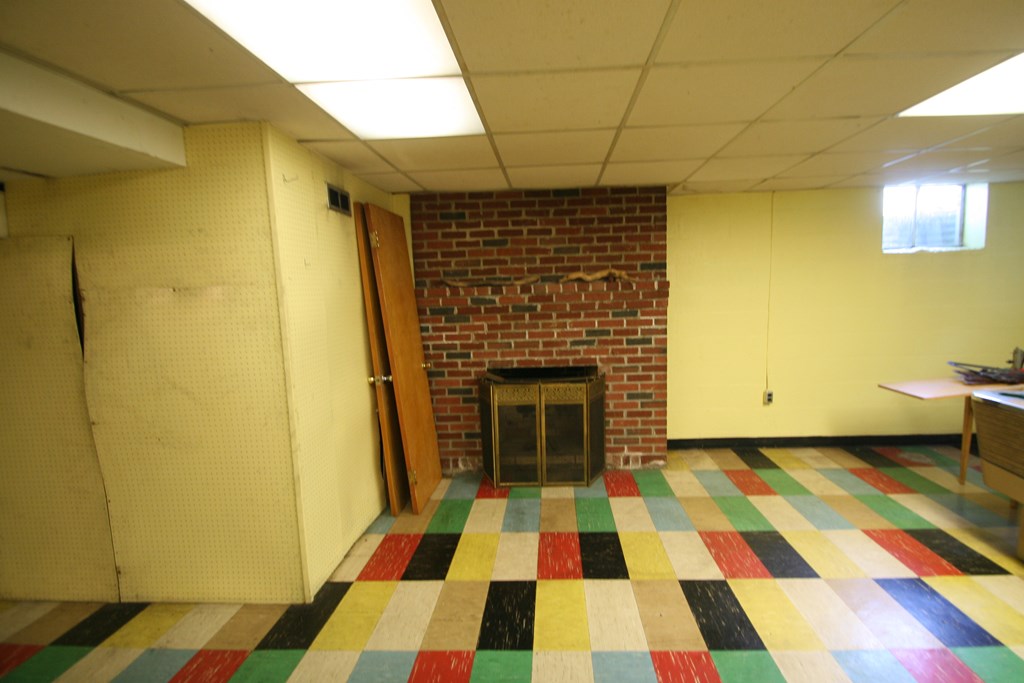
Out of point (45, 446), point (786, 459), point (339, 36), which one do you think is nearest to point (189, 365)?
point (45, 446)

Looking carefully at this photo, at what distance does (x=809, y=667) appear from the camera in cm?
164

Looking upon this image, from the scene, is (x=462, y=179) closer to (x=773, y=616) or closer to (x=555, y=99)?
(x=555, y=99)

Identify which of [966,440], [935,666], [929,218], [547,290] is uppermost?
[929,218]

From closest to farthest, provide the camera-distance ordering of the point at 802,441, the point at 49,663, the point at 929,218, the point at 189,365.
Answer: the point at 49,663 → the point at 189,365 → the point at 929,218 → the point at 802,441

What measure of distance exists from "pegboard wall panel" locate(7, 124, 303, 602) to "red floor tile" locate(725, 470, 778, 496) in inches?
115

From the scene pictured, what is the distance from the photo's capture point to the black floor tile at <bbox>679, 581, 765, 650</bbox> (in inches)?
69.5

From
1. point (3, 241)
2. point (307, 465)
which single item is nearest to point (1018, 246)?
point (307, 465)

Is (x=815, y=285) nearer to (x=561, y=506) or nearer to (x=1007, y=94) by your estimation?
(x=1007, y=94)

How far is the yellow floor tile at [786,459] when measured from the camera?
3.47m

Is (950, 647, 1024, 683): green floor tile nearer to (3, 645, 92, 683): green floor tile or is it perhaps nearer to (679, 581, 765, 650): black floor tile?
(679, 581, 765, 650): black floor tile

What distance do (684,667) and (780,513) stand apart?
60.8 inches

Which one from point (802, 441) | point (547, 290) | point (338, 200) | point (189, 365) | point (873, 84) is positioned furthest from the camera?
point (802, 441)

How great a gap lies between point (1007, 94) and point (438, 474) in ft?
12.6

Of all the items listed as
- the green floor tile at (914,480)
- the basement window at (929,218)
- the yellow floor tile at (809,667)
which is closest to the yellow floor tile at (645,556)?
the yellow floor tile at (809,667)
